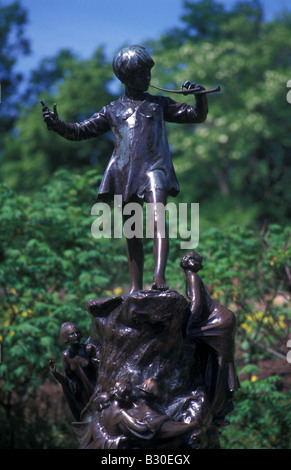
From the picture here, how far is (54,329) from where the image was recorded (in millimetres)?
10016

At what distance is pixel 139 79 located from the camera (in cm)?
666

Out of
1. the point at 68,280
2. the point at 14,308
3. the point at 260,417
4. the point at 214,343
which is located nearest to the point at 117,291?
the point at 68,280

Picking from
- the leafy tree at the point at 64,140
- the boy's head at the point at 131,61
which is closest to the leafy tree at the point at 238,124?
the leafy tree at the point at 64,140

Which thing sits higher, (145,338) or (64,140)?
(64,140)

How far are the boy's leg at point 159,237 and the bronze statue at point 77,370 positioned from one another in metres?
0.91

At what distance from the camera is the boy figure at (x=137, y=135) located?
21.5 ft

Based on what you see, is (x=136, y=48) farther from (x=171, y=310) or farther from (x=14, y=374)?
(x=14, y=374)

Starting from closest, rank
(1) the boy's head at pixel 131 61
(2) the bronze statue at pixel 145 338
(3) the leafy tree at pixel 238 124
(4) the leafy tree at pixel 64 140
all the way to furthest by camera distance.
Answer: (2) the bronze statue at pixel 145 338
(1) the boy's head at pixel 131 61
(3) the leafy tree at pixel 238 124
(4) the leafy tree at pixel 64 140

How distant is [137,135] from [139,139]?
4 cm

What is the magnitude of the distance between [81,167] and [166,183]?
2111cm

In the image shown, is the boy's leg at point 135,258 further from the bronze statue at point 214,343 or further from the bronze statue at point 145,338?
the bronze statue at point 214,343

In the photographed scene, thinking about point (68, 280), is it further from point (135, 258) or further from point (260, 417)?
point (135, 258)

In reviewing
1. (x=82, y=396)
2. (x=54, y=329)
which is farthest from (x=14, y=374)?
(x=82, y=396)

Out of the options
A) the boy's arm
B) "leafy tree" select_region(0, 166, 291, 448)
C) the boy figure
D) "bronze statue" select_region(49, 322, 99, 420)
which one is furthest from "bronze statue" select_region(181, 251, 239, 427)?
"leafy tree" select_region(0, 166, 291, 448)
